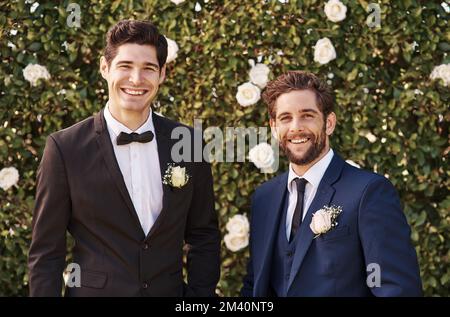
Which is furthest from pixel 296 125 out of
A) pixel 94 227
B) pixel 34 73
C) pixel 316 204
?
pixel 34 73

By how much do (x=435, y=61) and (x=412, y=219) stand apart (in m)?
1.04

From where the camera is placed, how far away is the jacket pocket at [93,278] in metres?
3.20

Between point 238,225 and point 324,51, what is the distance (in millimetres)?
1248

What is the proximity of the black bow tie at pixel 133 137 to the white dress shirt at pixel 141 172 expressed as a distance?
0.05 meters

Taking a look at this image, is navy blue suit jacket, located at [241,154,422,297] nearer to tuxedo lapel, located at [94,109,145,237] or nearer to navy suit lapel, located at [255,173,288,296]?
navy suit lapel, located at [255,173,288,296]

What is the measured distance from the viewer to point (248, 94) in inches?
171

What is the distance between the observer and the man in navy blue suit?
3148 mm

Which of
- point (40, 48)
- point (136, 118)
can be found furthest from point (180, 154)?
point (40, 48)

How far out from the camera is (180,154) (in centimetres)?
345

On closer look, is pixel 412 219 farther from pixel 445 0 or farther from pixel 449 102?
pixel 445 0

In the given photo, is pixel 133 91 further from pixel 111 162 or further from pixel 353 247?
pixel 353 247

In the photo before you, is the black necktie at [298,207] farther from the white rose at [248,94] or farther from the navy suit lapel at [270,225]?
the white rose at [248,94]

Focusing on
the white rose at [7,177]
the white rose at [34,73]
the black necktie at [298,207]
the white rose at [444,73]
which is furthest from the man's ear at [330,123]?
the white rose at [7,177]

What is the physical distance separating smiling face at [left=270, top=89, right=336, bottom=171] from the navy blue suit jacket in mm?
140
